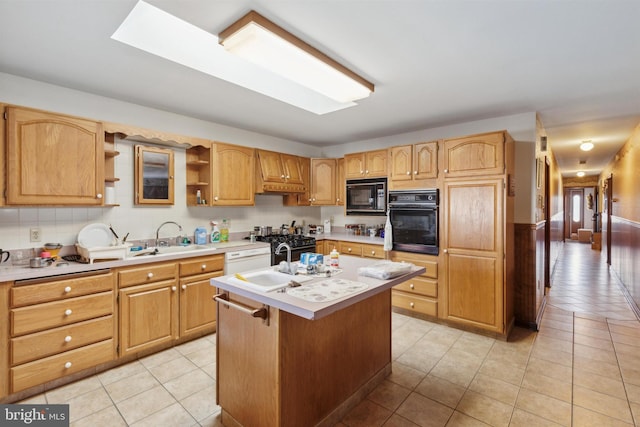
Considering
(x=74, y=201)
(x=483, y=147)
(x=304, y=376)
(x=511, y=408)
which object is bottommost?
(x=511, y=408)

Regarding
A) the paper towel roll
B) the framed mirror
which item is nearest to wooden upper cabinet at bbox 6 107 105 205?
the paper towel roll

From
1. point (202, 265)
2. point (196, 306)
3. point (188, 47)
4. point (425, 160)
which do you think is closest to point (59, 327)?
point (196, 306)

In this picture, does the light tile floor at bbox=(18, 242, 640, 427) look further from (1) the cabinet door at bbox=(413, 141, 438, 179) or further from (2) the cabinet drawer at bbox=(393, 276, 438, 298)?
(1) the cabinet door at bbox=(413, 141, 438, 179)

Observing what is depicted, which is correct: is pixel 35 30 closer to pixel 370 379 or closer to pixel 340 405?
pixel 340 405

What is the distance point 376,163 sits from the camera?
13.9 ft

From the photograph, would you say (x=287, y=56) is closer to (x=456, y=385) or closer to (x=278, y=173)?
(x=278, y=173)

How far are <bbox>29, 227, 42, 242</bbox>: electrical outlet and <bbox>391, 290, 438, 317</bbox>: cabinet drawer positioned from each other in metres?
3.83

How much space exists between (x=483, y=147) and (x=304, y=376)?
2.86 metres

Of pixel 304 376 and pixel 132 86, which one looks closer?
pixel 304 376

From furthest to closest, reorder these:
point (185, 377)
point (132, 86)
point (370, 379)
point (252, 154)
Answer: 1. point (252, 154)
2. point (132, 86)
3. point (185, 377)
4. point (370, 379)

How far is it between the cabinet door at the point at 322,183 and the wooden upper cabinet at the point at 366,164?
17.5 inches

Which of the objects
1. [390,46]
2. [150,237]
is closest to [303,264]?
[390,46]

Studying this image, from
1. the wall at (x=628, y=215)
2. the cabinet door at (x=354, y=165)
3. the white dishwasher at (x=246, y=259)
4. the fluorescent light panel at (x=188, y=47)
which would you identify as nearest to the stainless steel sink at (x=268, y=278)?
the white dishwasher at (x=246, y=259)

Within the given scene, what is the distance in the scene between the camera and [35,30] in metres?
1.89
